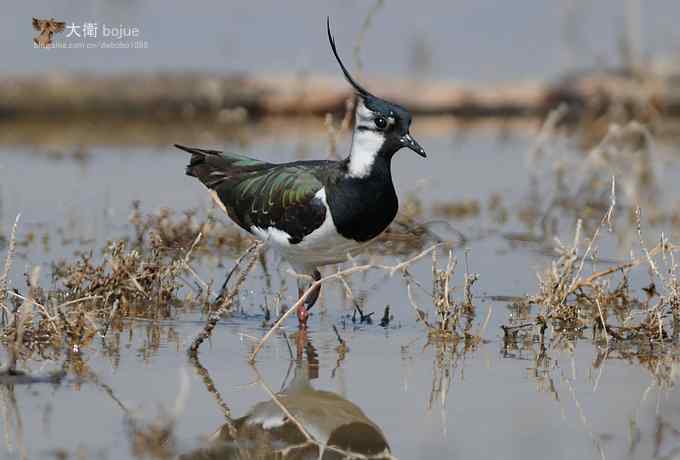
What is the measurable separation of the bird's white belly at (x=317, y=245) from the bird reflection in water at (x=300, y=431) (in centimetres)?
94

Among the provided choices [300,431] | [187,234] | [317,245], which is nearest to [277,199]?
[317,245]

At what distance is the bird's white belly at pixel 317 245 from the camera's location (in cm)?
660

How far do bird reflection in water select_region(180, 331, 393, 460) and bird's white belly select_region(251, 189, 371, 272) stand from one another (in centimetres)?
94

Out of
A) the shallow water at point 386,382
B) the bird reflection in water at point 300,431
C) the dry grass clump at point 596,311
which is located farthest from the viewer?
the dry grass clump at point 596,311

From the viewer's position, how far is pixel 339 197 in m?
6.56

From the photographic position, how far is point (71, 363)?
5.97 m

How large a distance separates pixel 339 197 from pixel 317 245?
0.28 metres

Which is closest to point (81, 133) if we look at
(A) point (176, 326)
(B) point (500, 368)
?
(A) point (176, 326)

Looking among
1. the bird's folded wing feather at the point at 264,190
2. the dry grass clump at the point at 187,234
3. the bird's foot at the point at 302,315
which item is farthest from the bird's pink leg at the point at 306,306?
the dry grass clump at the point at 187,234

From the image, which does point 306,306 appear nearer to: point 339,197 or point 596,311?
point 339,197

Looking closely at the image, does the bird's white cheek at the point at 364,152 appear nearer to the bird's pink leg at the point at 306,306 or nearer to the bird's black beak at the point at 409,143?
the bird's black beak at the point at 409,143

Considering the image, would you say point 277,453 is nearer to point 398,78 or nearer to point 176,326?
point 176,326

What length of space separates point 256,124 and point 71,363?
10.2 meters

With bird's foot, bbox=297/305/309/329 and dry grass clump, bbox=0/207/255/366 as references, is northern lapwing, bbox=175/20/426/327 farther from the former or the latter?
dry grass clump, bbox=0/207/255/366
